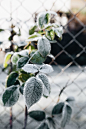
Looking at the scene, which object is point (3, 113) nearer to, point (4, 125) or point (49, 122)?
point (4, 125)

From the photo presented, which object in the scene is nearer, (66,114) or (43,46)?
(43,46)

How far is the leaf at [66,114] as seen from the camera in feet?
2.56

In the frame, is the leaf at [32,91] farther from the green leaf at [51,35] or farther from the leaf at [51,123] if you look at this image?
the leaf at [51,123]

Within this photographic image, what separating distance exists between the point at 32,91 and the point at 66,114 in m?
0.29

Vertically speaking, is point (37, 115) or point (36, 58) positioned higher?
point (36, 58)

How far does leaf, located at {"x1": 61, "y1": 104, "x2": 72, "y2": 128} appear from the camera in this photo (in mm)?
781

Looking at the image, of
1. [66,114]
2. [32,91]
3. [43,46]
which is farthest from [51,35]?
[66,114]

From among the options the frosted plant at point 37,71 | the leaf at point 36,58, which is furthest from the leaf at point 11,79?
the leaf at point 36,58

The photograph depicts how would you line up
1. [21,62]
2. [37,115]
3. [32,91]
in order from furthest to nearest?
[37,115] → [21,62] → [32,91]

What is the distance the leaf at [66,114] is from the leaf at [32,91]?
25cm

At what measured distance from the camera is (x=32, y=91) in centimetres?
59

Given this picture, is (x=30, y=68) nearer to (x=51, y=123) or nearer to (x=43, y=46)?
(x=43, y=46)

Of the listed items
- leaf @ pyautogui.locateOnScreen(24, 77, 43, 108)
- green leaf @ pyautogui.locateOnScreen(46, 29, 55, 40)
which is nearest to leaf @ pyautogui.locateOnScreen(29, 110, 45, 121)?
leaf @ pyautogui.locateOnScreen(24, 77, 43, 108)

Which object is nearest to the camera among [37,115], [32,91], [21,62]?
[32,91]
